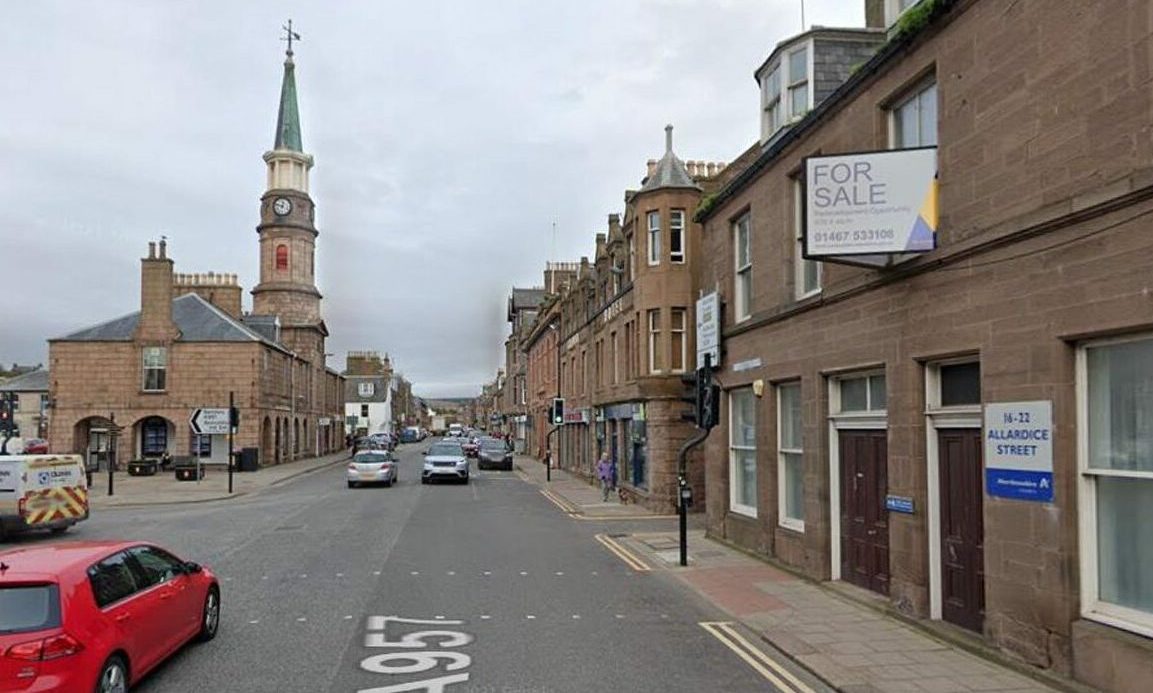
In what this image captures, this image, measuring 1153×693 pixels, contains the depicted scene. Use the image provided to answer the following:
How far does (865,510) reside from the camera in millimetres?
11375

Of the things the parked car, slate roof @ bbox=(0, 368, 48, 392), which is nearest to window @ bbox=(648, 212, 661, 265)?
the parked car

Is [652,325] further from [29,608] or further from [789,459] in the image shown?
[29,608]

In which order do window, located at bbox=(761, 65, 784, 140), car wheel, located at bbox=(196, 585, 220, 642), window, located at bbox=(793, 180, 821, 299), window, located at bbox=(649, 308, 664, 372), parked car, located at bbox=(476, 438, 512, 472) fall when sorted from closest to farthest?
car wheel, located at bbox=(196, 585, 220, 642), window, located at bbox=(793, 180, 821, 299), window, located at bbox=(761, 65, 784, 140), window, located at bbox=(649, 308, 664, 372), parked car, located at bbox=(476, 438, 512, 472)

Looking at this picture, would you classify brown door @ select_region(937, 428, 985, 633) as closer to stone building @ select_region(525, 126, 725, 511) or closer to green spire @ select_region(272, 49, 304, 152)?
stone building @ select_region(525, 126, 725, 511)

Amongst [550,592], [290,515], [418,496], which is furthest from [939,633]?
[418,496]

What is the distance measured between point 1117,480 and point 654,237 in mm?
18182

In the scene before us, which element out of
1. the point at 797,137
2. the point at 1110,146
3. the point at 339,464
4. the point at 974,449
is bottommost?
the point at 339,464

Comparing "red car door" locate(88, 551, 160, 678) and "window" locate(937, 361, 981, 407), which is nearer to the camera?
"red car door" locate(88, 551, 160, 678)

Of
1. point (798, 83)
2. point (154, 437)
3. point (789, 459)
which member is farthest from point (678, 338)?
point (154, 437)

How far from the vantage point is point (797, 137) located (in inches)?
508

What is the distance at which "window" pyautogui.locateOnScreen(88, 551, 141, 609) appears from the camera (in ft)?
23.1

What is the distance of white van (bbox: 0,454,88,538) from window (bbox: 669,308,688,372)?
574 inches

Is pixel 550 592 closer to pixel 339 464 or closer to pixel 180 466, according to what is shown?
pixel 180 466

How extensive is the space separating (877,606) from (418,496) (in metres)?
20.7
